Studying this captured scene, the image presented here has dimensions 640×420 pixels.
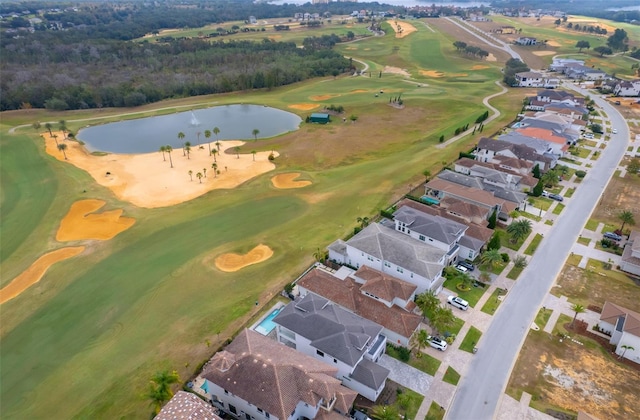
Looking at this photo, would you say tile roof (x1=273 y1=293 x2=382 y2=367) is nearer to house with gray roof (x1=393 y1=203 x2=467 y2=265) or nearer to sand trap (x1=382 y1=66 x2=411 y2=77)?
house with gray roof (x1=393 y1=203 x2=467 y2=265)

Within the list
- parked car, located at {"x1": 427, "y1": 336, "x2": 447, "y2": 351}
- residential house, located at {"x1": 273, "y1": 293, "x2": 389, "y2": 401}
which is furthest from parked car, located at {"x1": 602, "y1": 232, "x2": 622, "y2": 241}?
residential house, located at {"x1": 273, "y1": 293, "x2": 389, "y2": 401}

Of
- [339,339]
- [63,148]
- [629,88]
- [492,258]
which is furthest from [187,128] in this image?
[629,88]

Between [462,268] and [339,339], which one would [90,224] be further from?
[462,268]

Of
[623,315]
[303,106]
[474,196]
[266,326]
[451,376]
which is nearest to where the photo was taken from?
[451,376]

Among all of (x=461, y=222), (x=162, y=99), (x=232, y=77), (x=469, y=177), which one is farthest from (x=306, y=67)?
(x=461, y=222)

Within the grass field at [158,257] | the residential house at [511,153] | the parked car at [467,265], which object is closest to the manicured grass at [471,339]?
the parked car at [467,265]

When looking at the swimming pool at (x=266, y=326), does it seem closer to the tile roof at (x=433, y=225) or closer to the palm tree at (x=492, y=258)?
the tile roof at (x=433, y=225)
